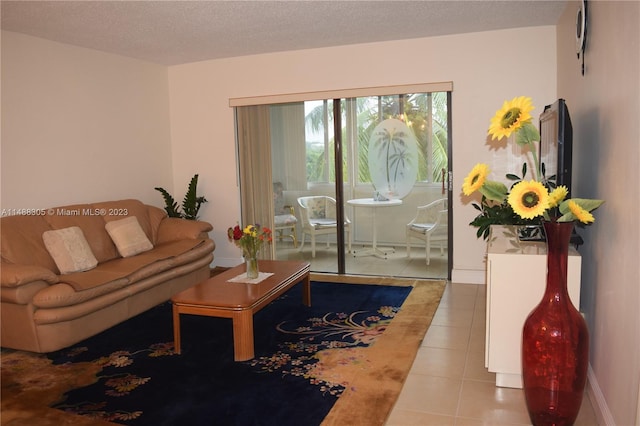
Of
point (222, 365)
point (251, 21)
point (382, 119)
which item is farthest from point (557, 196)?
point (382, 119)

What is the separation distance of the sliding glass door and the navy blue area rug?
100 centimetres

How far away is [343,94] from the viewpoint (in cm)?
554

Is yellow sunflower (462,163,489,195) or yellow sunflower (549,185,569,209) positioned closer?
yellow sunflower (549,185,569,209)

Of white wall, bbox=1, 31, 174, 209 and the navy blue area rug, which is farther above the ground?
white wall, bbox=1, 31, 174, 209

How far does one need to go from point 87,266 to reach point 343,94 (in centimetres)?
308

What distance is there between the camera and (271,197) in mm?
6133

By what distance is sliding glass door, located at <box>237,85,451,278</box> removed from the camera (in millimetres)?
5445

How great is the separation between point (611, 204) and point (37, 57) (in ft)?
15.7

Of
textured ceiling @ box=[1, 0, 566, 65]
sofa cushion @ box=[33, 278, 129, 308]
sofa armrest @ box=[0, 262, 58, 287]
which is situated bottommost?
sofa cushion @ box=[33, 278, 129, 308]

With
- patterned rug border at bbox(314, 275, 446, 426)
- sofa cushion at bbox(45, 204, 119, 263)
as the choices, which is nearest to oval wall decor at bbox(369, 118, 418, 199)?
patterned rug border at bbox(314, 275, 446, 426)

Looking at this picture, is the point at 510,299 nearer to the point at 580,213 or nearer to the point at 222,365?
the point at 580,213

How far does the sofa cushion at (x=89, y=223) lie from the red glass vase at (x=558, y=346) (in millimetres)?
3810

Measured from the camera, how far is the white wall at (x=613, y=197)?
216 centimetres

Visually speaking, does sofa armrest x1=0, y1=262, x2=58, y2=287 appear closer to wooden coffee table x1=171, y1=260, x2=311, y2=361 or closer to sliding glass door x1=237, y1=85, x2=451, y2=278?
wooden coffee table x1=171, y1=260, x2=311, y2=361
